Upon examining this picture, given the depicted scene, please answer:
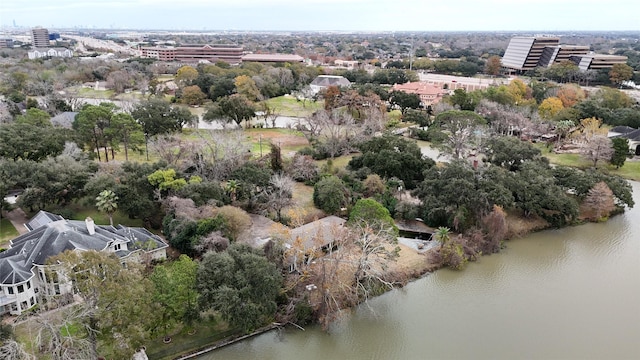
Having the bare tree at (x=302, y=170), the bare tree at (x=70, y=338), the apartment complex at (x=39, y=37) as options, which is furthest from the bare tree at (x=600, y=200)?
the apartment complex at (x=39, y=37)

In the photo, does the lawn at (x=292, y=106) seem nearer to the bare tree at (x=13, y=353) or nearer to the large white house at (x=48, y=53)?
the bare tree at (x=13, y=353)

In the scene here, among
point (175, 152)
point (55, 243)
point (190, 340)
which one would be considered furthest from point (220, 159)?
point (190, 340)

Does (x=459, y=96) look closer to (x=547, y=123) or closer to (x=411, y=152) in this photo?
(x=547, y=123)

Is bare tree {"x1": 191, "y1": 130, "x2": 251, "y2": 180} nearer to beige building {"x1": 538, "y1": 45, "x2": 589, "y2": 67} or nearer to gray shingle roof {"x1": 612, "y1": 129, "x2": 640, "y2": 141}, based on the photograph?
gray shingle roof {"x1": 612, "y1": 129, "x2": 640, "y2": 141}

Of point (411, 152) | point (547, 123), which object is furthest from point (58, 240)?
point (547, 123)

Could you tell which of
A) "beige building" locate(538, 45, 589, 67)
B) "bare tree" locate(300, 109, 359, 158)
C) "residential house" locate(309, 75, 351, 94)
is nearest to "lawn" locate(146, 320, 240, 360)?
"bare tree" locate(300, 109, 359, 158)

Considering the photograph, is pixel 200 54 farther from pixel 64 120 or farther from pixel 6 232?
pixel 6 232
